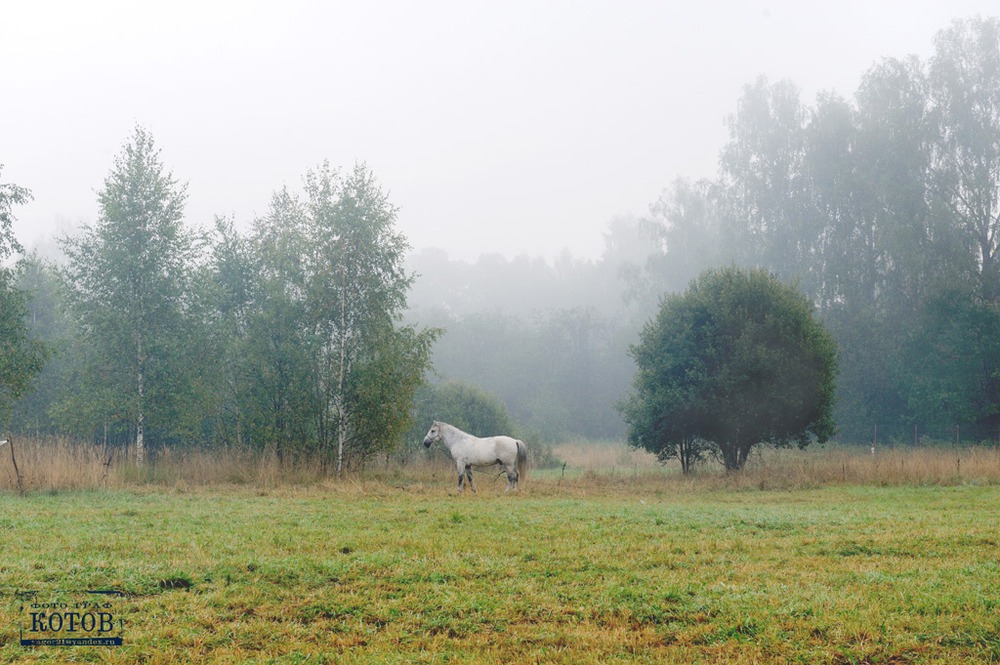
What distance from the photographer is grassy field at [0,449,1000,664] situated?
5027 mm

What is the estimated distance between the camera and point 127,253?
2223cm

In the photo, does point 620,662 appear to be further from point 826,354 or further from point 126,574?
point 826,354

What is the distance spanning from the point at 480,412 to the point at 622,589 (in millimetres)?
29440

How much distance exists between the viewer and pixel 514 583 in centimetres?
667

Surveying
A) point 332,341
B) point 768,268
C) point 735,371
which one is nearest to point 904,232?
point 768,268

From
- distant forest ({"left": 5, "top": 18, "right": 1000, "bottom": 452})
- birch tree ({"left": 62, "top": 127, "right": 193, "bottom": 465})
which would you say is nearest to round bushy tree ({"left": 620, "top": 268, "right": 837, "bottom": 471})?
distant forest ({"left": 5, "top": 18, "right": 1000, "bottom": 452})

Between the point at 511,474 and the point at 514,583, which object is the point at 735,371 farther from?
Answer: the point at 514,583

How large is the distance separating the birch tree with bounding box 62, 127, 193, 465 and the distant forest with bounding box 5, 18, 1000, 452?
15 cm

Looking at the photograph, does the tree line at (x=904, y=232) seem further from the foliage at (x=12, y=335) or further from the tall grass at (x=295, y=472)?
the foliage at (x=12, y=335)

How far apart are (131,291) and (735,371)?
67.8 ft

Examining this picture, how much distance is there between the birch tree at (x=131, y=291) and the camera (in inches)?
864

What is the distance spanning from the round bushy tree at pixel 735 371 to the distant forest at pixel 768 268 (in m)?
8.15

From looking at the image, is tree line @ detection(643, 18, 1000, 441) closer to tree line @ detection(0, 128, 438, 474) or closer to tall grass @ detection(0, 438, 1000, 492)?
tall grass @ detection(0, 438, 1000, 492)

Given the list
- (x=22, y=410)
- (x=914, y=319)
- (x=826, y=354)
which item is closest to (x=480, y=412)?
(x=826, y=354)
